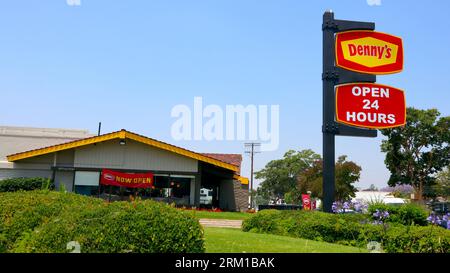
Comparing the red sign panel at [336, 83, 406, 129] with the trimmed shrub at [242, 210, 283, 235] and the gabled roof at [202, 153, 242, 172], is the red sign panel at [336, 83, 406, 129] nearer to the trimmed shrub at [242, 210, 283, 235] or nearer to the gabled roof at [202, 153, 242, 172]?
the trimmed shrub at [242, 210, 283, 235]

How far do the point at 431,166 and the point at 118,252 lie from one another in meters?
54.9

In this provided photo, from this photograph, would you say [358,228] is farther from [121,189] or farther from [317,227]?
[121,189]

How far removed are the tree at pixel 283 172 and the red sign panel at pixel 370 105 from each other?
256 feet

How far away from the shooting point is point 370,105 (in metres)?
17.6

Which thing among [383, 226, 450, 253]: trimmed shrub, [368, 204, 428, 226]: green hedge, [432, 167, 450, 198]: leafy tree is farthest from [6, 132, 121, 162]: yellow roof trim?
[432, 167, 450, 198]: leafy tree

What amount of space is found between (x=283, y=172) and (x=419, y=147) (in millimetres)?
48831

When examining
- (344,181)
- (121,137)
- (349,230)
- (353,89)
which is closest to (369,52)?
(353,89)

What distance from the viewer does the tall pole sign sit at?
16797mm

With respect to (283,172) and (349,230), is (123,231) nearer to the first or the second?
(349,230)

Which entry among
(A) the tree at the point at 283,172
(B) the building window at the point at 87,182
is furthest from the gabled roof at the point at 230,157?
(A) the tree at the point at 283,172

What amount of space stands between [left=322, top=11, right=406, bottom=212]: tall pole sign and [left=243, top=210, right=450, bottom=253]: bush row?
2.27 m

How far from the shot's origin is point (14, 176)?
93.5ft

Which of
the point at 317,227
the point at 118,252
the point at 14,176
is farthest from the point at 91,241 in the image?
the point at 14,176
